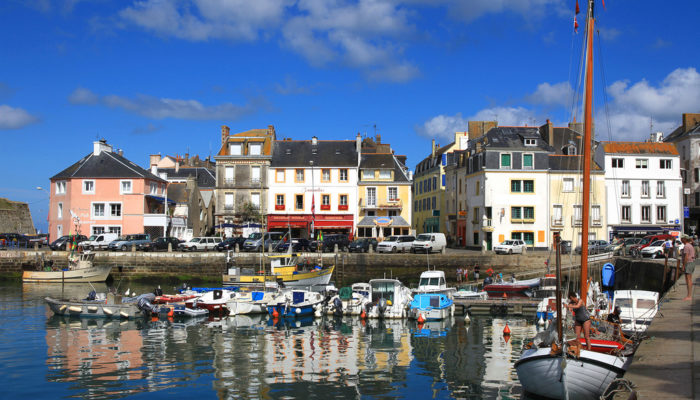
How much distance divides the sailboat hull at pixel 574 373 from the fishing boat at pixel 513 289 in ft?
71.0

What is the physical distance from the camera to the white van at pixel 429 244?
49594mm

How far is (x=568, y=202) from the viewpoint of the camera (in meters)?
54.7

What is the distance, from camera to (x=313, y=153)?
63219 millimetres

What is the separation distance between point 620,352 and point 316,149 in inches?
1989

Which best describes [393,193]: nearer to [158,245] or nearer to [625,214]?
[625,214]

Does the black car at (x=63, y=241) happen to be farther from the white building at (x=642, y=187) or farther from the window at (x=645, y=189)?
the window at (x=645, y=189)

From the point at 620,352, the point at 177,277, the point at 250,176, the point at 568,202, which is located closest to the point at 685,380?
the point at 620,352

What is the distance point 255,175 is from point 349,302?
3149 cm

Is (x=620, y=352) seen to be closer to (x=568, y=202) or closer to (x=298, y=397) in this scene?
(x=298, y=397)

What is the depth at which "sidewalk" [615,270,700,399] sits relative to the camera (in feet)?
34.5

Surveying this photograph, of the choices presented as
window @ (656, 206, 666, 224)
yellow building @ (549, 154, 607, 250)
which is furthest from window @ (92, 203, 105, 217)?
window @ (656, 206, 666, 224)

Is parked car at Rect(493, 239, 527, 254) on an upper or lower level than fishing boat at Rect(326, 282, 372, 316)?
upper

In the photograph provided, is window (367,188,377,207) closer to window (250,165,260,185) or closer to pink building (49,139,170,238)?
window (250,165,260,185)

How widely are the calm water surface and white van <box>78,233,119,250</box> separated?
64.8 feet
